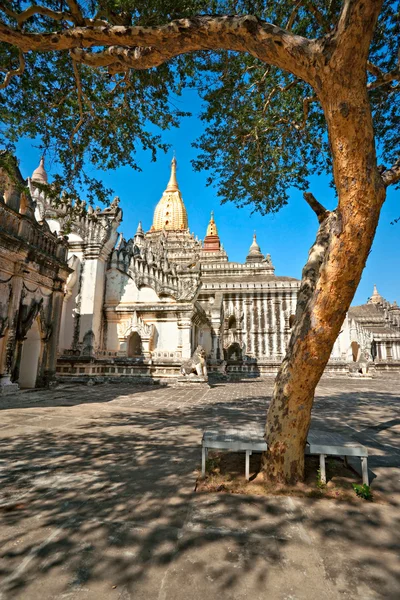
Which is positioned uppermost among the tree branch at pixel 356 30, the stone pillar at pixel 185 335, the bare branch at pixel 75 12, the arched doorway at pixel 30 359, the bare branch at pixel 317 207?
the bare branch at pixel 75 12

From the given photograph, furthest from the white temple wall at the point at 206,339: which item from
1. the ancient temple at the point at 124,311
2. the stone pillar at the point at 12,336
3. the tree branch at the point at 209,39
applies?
the tree branch at the point at 209,39

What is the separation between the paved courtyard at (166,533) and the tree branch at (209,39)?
3.95 meters

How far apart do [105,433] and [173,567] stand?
3.61 m

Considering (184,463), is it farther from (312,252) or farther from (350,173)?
(350,173)

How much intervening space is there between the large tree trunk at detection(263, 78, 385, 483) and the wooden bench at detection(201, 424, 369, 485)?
7.1 inches

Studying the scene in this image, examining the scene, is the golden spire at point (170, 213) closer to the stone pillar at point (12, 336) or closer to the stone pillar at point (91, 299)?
the stone pillar at point (91, 299)

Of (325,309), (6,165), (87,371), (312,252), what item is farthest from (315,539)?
(87,371)

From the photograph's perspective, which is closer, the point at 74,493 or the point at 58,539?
the point at 58,539

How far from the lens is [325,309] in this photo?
10.4ft

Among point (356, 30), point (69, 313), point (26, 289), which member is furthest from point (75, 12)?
point (69, 313)

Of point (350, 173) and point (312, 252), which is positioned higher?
point (350, 173)

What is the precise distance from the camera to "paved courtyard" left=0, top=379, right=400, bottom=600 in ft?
6.54

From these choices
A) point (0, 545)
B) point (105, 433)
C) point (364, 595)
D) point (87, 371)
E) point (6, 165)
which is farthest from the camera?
point (87, 371)

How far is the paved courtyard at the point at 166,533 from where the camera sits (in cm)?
199
